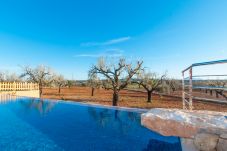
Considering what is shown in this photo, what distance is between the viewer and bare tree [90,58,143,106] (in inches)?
650


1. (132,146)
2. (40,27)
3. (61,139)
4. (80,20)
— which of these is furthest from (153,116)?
(40,27)

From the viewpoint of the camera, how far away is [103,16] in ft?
63.2

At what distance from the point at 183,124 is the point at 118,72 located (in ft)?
45.8

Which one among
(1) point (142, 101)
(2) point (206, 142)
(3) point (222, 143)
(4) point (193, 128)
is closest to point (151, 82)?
(1) point (142, 101)

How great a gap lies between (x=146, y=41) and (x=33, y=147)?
18.4 m

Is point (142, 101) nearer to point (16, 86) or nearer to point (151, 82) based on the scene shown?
point (151, 82)

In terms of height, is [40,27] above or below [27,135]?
above

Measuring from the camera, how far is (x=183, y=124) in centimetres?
283

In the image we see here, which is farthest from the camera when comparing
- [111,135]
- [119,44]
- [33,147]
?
[119,44]

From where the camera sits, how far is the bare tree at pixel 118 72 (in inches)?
650

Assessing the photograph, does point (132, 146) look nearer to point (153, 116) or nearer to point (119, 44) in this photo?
point (153, 116)

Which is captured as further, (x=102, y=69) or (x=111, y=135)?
(x=102, y=69)

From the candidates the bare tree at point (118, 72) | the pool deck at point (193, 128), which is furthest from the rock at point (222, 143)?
the bare tree at point (118, 72)

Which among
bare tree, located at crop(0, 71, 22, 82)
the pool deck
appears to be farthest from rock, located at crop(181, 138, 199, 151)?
bare tree, located at crop(0, 71, 22, 82)
